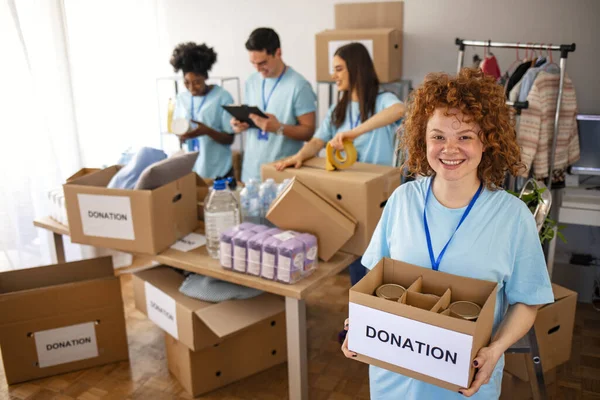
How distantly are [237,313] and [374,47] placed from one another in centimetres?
215

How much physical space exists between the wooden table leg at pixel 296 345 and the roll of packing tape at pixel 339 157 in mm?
568

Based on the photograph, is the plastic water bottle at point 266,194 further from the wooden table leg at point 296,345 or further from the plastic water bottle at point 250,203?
the wooden table leg at point 296,345

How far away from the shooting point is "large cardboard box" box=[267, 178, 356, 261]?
6.71ft

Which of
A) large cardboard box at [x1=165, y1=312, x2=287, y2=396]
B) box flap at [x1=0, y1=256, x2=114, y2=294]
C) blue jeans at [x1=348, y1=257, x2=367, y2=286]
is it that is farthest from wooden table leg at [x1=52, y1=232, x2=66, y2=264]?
blue jeans at [x1=348, y1=257, x2=367, y2=286]

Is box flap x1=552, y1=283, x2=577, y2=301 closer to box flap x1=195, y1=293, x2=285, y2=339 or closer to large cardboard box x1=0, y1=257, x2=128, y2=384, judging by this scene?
box flap x1=195, y1=293, x2=285, y2=339

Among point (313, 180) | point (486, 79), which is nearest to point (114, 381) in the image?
point (313, 180)

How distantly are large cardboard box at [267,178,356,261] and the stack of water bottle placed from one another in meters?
0.06

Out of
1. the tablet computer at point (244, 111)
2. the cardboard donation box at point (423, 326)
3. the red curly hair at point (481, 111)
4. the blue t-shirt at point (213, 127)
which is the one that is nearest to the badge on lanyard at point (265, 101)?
the tablet computer at point (244, 111)

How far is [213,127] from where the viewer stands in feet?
11.6

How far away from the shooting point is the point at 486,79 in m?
1.39

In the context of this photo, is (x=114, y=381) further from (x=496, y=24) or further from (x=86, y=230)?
(x=496, y=24)

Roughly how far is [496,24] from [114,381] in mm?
3101

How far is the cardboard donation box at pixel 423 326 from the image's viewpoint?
46.7 inches

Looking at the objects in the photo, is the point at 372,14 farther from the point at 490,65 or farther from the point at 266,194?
the point at 266,194
